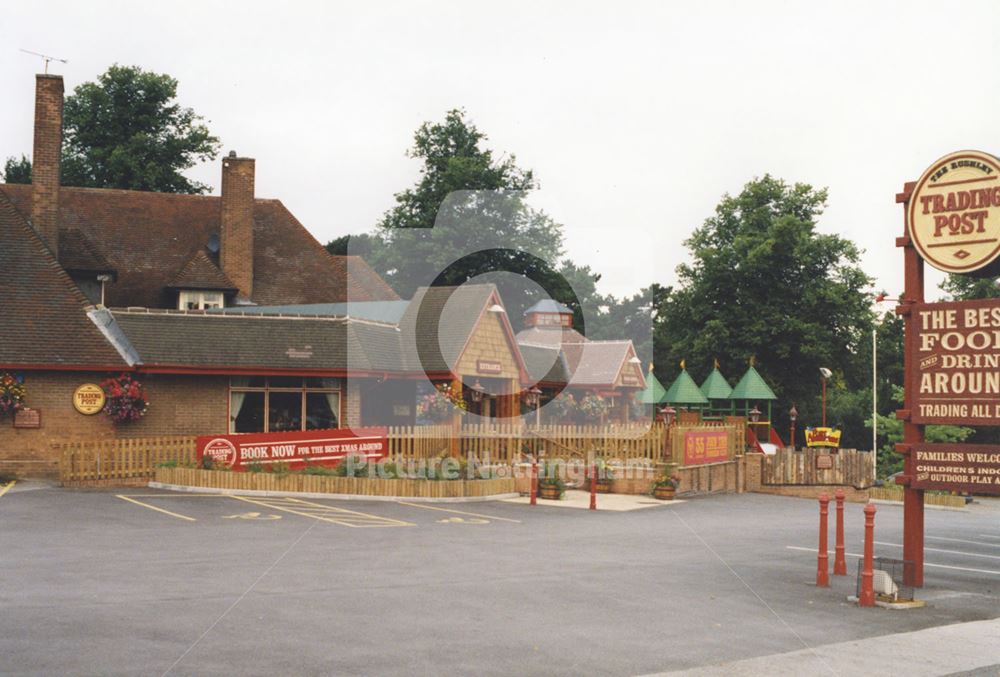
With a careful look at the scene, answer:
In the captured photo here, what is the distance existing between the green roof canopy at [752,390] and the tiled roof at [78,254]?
84.5ft

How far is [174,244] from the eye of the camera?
4003 centimetres

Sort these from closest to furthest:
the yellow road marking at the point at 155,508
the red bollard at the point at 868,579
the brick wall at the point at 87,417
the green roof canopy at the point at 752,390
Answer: the red bollard at the point at 868,579, the yellow road marking at the point at 155,508, the brick wall at the point at 87,417, the green roof canopy at the point at 752,390

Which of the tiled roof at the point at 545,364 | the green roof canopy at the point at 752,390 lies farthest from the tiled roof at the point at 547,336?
the green roof canopy at the point at 752,390

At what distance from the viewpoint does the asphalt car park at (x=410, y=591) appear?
9.63m

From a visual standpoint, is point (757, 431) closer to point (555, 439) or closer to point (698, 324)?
point (698, 324)

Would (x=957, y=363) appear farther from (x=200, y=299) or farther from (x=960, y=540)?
(x=200, y=299)

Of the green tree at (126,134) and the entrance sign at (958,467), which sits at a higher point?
the green tree at (126,134)

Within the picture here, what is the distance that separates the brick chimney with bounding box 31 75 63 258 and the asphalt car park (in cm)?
1402

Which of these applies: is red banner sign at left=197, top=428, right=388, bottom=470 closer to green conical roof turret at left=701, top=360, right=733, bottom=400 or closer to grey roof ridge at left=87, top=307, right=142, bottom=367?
grey roof ridge at left=87, top=307, right=142, bottom=367

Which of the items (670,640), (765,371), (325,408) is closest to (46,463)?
(325,408)

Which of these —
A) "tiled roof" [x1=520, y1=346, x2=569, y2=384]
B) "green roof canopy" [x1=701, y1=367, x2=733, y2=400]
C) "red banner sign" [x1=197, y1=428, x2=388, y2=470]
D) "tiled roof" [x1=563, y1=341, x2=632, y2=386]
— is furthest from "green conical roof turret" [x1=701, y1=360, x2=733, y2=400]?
"red banner sign" [x1=197, y1=428, x2=388, y2=470]

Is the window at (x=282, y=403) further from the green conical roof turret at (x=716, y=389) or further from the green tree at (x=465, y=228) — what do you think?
the green tree at (x=465, y=228)

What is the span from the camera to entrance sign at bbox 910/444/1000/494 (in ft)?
46.5

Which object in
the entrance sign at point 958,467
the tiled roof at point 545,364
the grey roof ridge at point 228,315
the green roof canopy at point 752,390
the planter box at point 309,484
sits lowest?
the planter box at point 309,484
